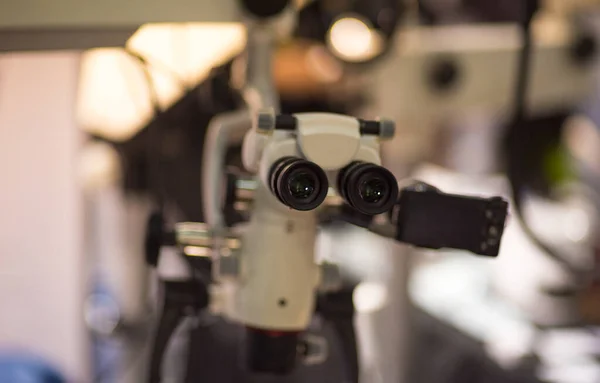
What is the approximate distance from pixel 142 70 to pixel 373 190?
33cm

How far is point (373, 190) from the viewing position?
1.18 ft

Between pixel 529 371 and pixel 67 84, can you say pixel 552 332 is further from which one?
pixel 67 84

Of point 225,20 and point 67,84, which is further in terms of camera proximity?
point 67,84

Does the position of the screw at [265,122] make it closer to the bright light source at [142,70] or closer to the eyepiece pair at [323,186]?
the eyepiece pair at [323,186]

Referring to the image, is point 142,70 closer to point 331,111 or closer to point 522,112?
point 331,111

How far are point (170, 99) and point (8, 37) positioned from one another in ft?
0.89

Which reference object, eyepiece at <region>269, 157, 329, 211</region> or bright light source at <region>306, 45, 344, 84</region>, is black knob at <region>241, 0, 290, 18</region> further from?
bright light source at <region>306, 45, 344, 84</region>

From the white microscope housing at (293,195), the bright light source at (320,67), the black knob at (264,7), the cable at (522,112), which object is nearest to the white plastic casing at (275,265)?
the white microscope housing at (293,195)

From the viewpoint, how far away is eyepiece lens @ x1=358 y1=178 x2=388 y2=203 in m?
0.35

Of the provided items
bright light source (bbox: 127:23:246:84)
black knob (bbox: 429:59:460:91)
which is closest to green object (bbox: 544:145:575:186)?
black knob (bbox: 429:59:460:91)

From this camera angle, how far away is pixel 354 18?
0.70 meters

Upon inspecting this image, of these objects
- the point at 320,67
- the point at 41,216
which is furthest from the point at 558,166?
the point at 41,216

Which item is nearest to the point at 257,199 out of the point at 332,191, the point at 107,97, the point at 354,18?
the point at 332,191

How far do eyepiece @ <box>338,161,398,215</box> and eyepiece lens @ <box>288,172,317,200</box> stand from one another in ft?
0.08
